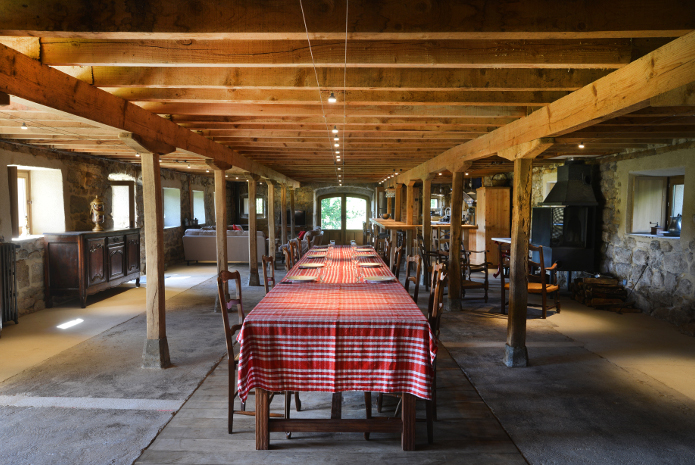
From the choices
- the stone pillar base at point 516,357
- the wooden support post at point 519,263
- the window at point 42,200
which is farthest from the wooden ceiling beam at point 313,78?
the window at point 42,200

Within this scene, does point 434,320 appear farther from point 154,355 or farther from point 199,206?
point 199,206

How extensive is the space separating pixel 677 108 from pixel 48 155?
8.31 m

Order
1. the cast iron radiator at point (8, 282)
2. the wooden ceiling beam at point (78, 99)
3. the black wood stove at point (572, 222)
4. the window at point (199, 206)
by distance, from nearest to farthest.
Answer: the wooden ceiling beam at point (78, 99)
the cast iron radiator at point (8, 282)
the black wood stove at point (572, 222)
the window at point (199, 206)

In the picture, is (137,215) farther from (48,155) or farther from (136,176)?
(48,155)

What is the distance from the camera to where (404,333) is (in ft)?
8.48

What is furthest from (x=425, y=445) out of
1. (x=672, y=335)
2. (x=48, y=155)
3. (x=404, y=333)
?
(x=48, y=155)

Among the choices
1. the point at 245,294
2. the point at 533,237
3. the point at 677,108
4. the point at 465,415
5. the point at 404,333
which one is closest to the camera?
the point at 404,333

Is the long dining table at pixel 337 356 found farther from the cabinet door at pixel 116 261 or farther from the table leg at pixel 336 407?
the cabinet door at pixel 116 261

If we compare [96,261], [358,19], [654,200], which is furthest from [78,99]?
[654,200]

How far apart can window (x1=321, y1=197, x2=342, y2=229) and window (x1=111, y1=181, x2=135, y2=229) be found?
32.4ft

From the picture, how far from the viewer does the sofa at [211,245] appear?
11.0m

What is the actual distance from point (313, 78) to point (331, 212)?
15.3m

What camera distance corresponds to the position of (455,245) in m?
6.43

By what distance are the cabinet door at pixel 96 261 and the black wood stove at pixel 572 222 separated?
792 cm
